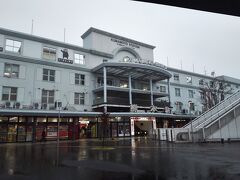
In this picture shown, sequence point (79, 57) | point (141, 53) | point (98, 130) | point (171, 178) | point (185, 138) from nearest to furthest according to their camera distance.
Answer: point (171, 178)
point (185, 138)
point (98, 130)
point (79, 57)
point (141, 53)

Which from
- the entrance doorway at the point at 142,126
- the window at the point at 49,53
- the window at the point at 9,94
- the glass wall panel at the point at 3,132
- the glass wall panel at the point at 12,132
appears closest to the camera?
the glass wall panel at the point at 3,132

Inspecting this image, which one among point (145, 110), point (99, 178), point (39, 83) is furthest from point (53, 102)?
point (99, 178)

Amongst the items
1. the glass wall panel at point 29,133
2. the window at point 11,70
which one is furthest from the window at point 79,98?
the window at point 11,70

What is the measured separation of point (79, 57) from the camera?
3916cm

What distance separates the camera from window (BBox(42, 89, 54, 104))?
3397cm

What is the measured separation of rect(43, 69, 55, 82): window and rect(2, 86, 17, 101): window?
4993mm

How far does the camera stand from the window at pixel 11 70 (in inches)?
1244

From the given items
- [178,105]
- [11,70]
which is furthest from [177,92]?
[11,70]

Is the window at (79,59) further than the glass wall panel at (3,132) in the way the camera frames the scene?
Yes

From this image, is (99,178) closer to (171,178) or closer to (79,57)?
(171,178)

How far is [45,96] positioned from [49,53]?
292 inches

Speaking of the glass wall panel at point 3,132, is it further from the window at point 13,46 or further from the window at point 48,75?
the window at point 13,46

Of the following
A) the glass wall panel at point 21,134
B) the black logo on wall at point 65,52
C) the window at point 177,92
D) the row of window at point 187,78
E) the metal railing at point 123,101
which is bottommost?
the glass wall panel at point 21,134

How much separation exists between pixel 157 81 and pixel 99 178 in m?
41.9
